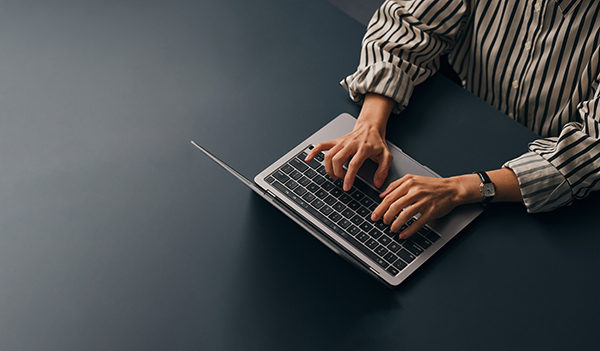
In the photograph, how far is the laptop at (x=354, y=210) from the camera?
2.80 ft

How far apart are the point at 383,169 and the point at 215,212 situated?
336 mm

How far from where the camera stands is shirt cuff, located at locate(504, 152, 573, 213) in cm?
91

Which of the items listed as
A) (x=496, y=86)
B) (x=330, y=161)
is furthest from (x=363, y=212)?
(x=496, y=86)

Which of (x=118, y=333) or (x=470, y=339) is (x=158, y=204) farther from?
(x=470, y=339)

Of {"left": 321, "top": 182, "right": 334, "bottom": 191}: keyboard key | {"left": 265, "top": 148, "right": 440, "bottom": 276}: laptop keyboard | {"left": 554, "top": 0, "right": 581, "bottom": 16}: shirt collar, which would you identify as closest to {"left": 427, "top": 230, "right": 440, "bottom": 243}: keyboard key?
{"left": 265, "top": 148, "right": 440, "bottom": 276}: laptop keyboard

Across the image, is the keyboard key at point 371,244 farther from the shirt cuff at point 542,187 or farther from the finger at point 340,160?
the shirt cuff at point 542,187

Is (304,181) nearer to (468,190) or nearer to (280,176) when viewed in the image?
(280,176)

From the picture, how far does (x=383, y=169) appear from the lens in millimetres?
950

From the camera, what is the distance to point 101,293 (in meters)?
0.86

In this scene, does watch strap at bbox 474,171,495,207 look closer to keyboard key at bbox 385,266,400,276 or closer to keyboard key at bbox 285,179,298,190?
keyboard key at bbox 385,266,400,276

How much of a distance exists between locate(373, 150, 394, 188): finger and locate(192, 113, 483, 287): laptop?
14 mm

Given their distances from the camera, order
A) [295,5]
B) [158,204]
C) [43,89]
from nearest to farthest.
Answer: [158,204] → [43,89] → [295,5]

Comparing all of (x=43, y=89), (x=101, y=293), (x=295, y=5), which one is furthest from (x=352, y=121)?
(x=43, y=89)

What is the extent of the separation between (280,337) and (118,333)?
273 mm
